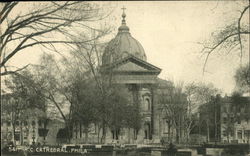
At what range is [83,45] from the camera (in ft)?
46.5

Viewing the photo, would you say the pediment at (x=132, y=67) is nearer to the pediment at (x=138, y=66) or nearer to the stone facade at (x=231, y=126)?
the pediment at (x=138, y=66)

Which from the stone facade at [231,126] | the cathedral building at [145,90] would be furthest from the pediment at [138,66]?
the stone facade at [231,126]

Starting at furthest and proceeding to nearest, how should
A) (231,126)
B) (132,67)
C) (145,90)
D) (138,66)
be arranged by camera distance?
(145,90) → (138,66) → (132,67) → (231,126)

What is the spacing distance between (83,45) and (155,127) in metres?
52.4

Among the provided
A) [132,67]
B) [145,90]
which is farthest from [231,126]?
[132,67]

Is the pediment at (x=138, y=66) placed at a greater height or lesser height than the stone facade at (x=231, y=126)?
greater

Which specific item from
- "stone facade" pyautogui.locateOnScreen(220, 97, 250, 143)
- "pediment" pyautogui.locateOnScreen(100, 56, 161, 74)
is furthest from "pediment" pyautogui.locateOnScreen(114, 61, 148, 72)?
"stone facade" pyautogui.locateOnScreen(220, 97, 250, 143)

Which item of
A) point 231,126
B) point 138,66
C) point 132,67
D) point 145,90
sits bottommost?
point 231,126

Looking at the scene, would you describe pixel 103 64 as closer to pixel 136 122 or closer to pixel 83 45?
pixel 83 45

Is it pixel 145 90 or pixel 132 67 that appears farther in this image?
pixel 145 90

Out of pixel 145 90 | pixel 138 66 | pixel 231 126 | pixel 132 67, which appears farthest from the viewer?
pixel 145 90

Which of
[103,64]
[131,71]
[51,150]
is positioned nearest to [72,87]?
[103,64]

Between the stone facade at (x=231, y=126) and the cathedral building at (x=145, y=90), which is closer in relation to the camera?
the stone facade at (x=231, y=126)

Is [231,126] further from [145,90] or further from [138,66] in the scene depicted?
[138,66]
